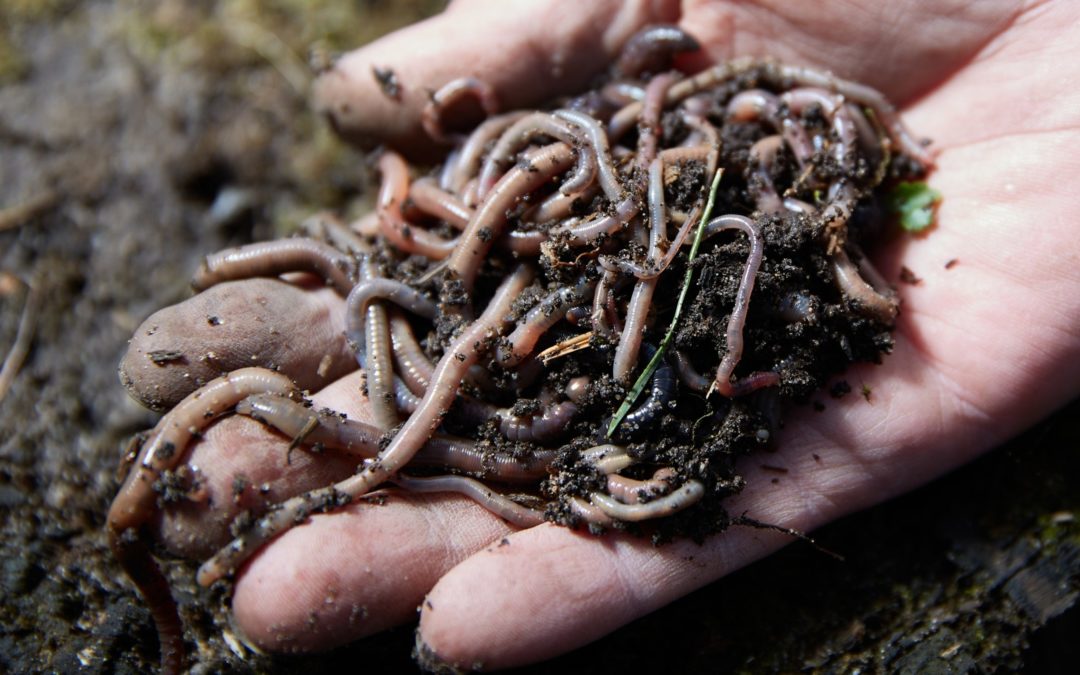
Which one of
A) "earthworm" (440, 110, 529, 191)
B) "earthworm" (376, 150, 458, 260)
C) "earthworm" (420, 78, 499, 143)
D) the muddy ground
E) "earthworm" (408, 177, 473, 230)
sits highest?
"earthworm" (420, 78, 499, 143)

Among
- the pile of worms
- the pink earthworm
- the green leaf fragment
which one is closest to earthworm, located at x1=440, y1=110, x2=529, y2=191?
the pile of worms

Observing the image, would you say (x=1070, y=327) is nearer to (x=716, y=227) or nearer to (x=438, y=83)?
(x=716, y=227)

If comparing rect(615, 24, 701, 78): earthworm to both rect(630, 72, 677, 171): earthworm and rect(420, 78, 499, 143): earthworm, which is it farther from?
rect(420, 78, 499, 143): earthworm

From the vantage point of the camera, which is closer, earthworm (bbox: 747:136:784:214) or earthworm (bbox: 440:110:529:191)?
earthworm (bbox: 747:136:784:214)

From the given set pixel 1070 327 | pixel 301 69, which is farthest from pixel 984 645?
pixel 301 69

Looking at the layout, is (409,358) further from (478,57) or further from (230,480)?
(478,57)

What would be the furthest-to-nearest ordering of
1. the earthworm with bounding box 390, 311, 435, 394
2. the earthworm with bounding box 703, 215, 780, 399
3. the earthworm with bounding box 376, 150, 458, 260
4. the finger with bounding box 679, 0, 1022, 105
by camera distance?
the finger with bounding box 679, 0, 1022, 105
the earthworm with bounding box 376, 150, 458, 260
the earthworm with bounding box 390, 311, 435, 394
the earthworm with bounding box 703, 215, 780, 399

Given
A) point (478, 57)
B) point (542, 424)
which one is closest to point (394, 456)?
point (542, 424)

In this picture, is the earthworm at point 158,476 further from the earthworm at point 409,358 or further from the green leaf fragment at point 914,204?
the green leaf fragment at point 914,204

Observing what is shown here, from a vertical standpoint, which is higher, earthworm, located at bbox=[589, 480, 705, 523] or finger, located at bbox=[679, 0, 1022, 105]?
finger, located at bbox=[679, 0, 1022, 105]
